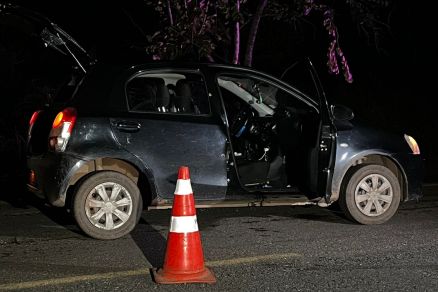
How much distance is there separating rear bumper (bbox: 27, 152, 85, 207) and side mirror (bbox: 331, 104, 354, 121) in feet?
8.56

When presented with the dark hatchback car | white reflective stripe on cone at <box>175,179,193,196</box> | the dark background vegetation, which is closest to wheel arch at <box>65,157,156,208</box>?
the dark hatchback car

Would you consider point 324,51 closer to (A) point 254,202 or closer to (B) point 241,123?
(B) point 241,123

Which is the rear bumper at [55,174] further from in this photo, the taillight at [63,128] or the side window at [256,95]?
the side window at [256,95]

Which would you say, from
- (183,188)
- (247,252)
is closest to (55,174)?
(183,188)

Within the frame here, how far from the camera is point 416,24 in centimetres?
1908

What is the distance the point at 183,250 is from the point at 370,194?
2.83m

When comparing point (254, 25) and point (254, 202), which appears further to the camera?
point (254, 25)

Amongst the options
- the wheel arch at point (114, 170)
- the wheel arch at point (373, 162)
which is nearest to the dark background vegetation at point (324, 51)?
the wheel arch at point (373, 162)

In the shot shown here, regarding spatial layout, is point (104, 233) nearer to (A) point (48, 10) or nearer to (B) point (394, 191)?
(B) point (394, 191)

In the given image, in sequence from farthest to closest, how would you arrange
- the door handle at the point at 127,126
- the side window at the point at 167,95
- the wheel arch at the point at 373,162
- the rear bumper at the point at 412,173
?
1. the rear bumper at the point at 412,173
2. the wheel arch at the point at 373,162
3. the side window at the point at 167,95
4. the door handle at the point at 127,126

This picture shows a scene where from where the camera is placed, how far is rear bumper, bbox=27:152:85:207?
242 inches

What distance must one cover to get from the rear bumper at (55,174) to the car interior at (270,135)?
5.23 feet

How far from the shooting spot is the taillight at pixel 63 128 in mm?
6129

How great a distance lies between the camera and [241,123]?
7961 mm
